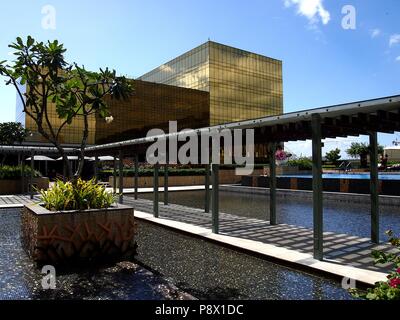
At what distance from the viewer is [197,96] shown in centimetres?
7925

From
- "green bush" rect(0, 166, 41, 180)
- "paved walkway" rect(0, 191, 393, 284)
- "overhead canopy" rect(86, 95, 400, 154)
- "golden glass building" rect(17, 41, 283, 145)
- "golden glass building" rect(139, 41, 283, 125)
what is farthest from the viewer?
"golden glass building" rect(139, 41, 283, 125)

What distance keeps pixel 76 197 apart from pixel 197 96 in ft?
238

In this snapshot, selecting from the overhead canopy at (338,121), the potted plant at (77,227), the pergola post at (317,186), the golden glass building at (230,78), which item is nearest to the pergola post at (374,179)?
the overhead canopy at (338,121)

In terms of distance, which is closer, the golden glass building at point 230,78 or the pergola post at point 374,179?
the pergola post at point 374,179

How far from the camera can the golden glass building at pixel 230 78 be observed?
253 feet

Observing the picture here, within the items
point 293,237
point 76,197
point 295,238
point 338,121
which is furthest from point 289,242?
point 76,197

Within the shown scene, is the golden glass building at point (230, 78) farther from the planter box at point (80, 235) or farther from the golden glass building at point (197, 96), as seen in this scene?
the planter box at point (80, 235)

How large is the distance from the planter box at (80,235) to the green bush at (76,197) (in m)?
0.40

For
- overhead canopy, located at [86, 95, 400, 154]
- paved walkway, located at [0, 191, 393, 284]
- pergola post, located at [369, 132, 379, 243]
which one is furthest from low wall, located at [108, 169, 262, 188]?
pergola post, located at [369, 132, 379, 243]

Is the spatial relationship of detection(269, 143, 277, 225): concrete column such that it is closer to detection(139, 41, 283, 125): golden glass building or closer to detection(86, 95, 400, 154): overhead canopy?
detection(86, 95, 400, 154): overhead canopy

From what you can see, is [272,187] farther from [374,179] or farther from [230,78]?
[230,78]

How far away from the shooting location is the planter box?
7570 millimetres

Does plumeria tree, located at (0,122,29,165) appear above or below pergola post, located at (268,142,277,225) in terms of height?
above

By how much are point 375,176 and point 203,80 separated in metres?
70.8
